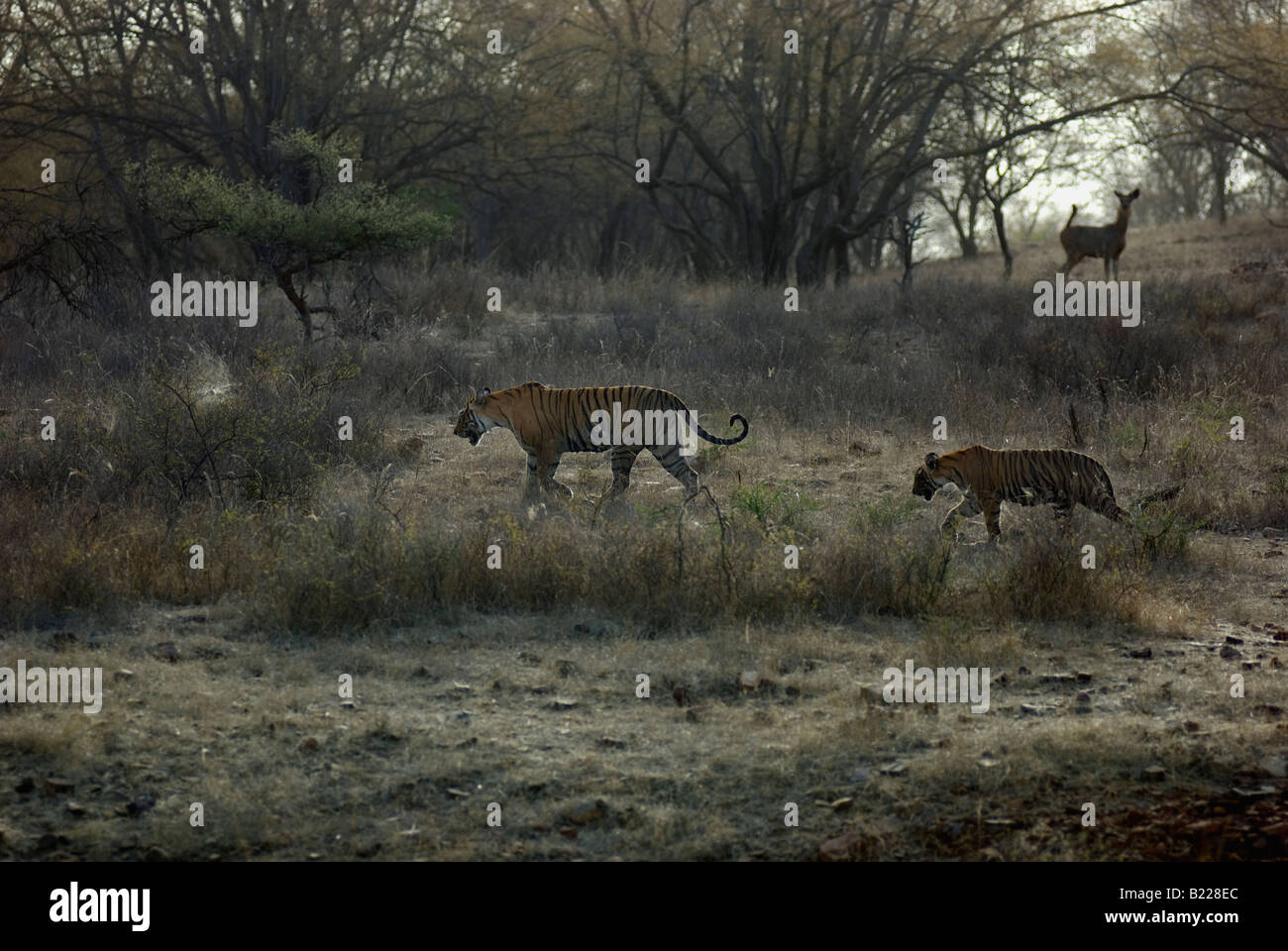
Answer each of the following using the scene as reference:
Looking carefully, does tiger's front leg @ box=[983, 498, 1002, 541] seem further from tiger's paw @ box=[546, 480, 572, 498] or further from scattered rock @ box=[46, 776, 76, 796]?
scattered rock @ box=[46, 776, 76, 796]

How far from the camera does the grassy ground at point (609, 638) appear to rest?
5094 millimetres

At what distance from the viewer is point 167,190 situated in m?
16.9

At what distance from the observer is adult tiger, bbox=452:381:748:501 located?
32.4ft

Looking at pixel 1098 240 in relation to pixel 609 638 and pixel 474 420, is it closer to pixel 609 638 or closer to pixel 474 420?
pixel 474 420

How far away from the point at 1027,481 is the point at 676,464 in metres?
2.60

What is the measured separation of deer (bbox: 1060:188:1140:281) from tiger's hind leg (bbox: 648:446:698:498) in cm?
1687

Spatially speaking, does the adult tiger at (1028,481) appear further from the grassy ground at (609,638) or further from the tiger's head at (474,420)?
the tiger's head at (474,420)

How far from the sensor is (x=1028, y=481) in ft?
28.9

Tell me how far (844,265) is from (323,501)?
20965mm

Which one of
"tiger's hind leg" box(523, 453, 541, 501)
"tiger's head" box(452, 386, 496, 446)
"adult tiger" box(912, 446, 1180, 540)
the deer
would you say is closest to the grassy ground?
"tiger's hind leg" box(523, 453, 541, 501)

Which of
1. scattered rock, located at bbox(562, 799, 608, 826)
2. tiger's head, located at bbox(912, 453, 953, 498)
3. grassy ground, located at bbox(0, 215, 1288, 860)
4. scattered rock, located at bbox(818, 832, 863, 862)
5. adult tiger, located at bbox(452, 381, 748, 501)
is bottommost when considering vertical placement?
scattered rock, located at bbox(818, 832, 863, 862)

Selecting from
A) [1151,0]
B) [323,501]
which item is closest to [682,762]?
[323,501]

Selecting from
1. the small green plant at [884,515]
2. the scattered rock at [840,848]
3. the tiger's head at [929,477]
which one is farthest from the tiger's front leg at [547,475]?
the scattered rock at [840,848]

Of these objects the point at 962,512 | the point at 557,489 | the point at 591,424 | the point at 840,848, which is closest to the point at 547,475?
the point at 557,489
